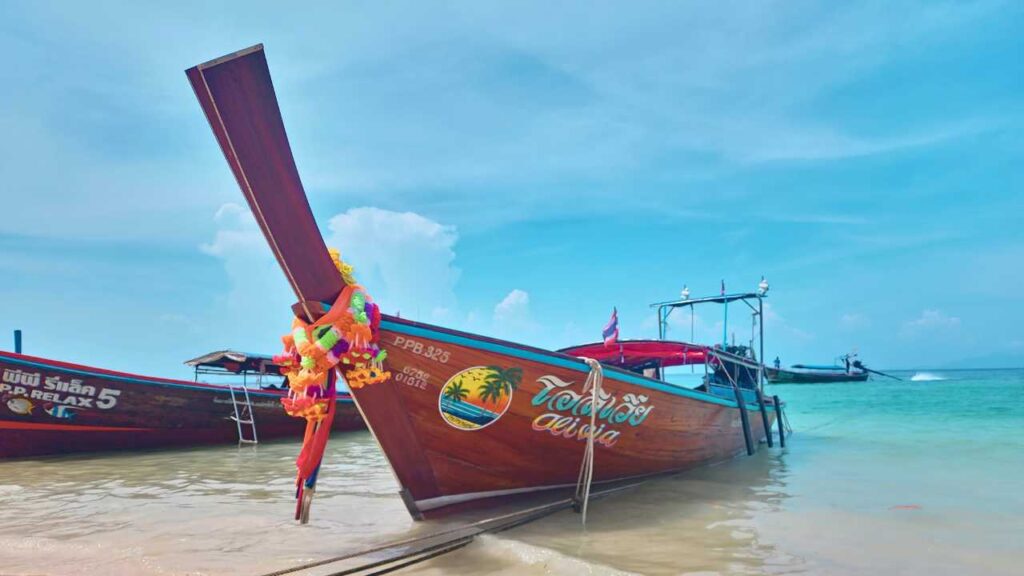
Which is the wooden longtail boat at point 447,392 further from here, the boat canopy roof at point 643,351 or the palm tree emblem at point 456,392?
the boat canopy roof at point 643,351

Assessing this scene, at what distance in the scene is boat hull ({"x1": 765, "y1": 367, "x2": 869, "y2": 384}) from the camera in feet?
181

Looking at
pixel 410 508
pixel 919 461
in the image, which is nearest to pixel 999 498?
pixel 919 461

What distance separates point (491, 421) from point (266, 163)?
3126 mm

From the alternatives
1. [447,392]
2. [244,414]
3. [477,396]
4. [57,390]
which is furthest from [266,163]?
[244,414]

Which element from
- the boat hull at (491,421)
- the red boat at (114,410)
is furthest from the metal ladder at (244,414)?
the boat hull at (491,421)

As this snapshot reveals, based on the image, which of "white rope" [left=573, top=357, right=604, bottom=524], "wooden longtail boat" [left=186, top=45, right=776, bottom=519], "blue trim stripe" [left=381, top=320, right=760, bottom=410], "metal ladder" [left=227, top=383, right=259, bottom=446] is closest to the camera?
"wooden longtail boat" [left=186, top=45, right=776, bottom=519]

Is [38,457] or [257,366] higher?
[257,366]

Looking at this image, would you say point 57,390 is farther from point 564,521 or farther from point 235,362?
point 564,521

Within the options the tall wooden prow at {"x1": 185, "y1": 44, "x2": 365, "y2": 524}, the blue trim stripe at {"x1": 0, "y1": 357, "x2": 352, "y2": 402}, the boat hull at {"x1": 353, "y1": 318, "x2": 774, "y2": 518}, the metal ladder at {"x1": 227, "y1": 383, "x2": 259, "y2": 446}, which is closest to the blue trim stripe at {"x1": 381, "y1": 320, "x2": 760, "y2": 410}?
the boat hull at {"x1": 353, "y1": 318, "x2": 774, "y2": 518}

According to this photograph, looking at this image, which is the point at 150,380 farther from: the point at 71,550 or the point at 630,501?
the point at 630,501

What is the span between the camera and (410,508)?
6.39m

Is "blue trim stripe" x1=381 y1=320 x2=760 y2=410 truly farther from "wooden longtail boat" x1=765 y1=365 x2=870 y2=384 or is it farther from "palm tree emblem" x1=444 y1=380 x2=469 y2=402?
"wooden longtail boat" x1=765 y1=365 x2=870 y2=384

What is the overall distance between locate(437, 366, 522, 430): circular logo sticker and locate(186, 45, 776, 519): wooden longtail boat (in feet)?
0.03

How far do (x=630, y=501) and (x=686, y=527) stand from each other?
3.59ft
